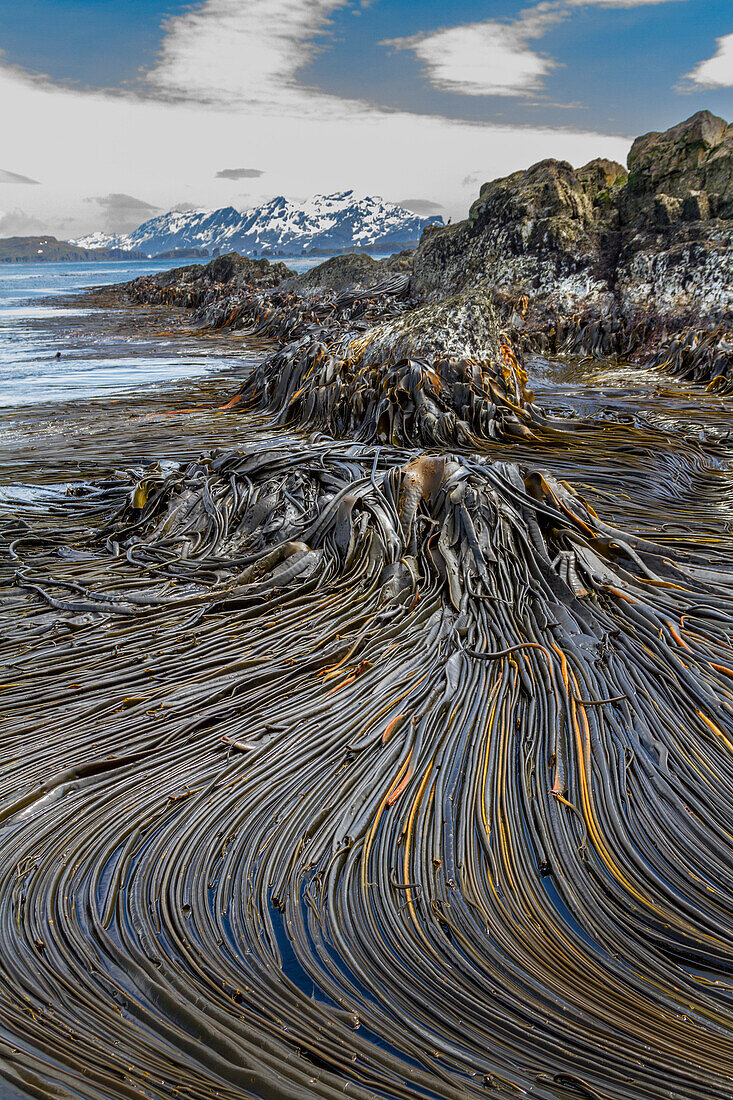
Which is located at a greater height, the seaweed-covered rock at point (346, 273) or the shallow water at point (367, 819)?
the seaweed-covered rock at point (346, 273)

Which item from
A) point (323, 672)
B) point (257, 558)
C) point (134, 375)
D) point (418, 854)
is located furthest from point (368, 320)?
point (418, 854)

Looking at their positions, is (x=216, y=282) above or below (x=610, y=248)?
above

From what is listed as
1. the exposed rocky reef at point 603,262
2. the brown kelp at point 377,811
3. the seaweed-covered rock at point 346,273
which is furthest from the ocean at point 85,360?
the brown kelp at point 377,811

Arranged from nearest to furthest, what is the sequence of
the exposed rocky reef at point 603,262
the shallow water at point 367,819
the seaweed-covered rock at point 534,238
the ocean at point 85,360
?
the shallow water at point 367,819 → the ocean at point 85,360 → the exposed rocky reef at point 603,262 → the seaweed-covered rock at point 534,238

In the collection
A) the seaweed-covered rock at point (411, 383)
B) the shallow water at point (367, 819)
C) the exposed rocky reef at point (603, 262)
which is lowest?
the shallow water at point (367, 819)

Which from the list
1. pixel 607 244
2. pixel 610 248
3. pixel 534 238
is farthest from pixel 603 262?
pixel 534 238

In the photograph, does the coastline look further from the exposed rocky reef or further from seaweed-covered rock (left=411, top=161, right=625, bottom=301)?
seaweed-covered rock (left=411, top=161, right=625, bottom=301)

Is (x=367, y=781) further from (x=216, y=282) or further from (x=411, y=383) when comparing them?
(x=216, y=282)

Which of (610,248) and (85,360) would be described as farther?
(85,360)

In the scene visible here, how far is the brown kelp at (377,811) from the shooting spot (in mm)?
1316

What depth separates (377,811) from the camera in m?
1.98

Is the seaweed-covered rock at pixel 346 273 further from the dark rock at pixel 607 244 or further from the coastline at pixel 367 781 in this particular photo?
the coastline at pixel 367 781

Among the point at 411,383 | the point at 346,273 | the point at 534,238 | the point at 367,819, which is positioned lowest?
the point at 367,819

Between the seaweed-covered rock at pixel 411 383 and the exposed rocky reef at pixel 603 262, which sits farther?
the exposed rocky reef at pixel 603 262
